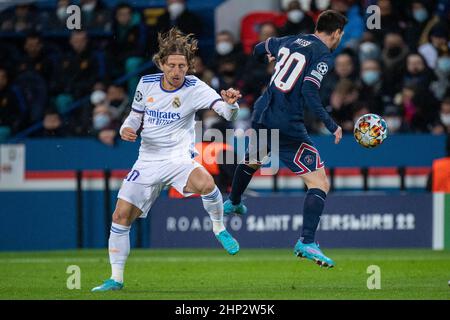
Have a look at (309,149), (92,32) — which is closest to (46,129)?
(92,32)

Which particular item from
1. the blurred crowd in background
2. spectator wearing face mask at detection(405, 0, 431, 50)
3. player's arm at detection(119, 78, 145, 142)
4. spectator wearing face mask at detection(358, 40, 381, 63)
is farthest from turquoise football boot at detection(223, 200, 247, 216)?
spectator wearing face mask at detection(405, 0, 431, 50)

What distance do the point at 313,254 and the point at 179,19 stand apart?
8731 mm

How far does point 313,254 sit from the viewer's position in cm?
1014

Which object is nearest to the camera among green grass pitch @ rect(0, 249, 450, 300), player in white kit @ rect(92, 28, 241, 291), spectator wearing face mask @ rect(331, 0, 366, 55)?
green grass pitch @ rect(0, 249, 450, 300)

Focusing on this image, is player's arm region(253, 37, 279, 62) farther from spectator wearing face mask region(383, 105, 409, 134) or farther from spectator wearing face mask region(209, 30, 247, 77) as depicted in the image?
spectator wearing face mask region(209, 30, 247, 77)

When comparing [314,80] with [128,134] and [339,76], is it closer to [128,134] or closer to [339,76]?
[128,134]

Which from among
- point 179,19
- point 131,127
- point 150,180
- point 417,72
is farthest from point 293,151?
point 179,19

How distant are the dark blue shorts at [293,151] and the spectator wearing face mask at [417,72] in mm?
6253

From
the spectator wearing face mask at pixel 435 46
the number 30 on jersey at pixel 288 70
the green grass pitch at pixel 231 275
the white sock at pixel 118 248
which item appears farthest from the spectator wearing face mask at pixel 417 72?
the white sock at pixel 118 248

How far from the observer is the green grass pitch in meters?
9.84

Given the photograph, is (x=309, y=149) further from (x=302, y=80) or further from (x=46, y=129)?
(x=46, y=129)

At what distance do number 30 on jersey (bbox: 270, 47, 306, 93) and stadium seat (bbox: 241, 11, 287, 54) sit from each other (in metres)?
7.85

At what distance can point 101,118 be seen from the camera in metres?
16.9

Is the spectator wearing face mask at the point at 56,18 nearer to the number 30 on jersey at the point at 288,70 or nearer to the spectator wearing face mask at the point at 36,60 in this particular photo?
the spectator wearing face mask at the point at 36,60
